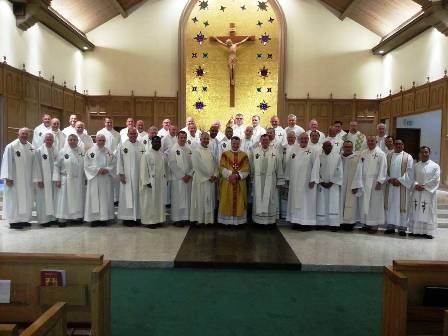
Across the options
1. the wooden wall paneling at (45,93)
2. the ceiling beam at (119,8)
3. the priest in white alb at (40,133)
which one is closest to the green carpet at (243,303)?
the priest in white alb at (40,133)

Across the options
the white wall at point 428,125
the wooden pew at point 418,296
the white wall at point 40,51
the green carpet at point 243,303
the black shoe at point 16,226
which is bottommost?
the green carpet at point 243,303

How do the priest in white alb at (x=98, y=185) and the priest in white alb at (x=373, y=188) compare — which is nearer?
the priest in white alb at (x=373, y=188)

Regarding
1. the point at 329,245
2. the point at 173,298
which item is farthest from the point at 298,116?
the point at 173,298

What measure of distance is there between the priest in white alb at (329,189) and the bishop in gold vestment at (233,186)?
1.27m

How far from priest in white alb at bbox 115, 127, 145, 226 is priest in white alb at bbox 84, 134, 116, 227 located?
0.19 m

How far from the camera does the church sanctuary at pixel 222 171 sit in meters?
3.29

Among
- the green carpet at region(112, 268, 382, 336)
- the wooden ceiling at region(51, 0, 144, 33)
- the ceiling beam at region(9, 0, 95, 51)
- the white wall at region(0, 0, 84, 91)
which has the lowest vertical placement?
the green carpet at region(112, 268, 382, 336)

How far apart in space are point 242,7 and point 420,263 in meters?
12.5

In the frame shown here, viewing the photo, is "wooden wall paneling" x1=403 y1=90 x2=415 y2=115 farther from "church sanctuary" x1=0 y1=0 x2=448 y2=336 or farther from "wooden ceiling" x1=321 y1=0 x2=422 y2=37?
"wooden ceiling" x1=321 y1=0 x2=422 y2=37

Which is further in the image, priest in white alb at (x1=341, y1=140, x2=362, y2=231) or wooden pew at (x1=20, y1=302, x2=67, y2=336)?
priest in white alb at (x1=341, y1=140, x2=362, y2=231)

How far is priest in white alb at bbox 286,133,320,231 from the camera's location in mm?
6859

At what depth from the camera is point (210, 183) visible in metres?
7.14

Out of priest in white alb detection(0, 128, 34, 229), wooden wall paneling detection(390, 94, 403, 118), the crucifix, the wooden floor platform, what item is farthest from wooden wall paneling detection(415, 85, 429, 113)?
priest in white alb detection(0, 128, 34, 229)

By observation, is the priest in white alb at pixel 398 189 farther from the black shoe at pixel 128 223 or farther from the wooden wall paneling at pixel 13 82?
the wooden wall paneling at pixel 13 82
